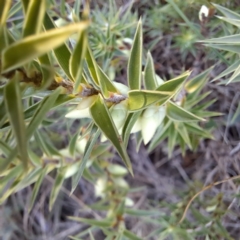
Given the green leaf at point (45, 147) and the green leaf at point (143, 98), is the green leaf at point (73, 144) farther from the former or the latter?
the green leaf at point (143, 98)

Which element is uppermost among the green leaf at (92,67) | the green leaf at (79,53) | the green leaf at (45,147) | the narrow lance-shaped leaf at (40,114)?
the green leaf at (79,53)

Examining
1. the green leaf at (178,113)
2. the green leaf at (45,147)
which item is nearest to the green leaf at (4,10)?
the green leaf at (178,113)

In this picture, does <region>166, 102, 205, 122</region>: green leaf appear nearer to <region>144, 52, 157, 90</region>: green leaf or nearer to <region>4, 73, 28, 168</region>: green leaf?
<region>144, 52, 157, 90</region>: green leaf

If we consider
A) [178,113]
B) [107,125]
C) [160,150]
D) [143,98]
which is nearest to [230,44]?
[178,113]

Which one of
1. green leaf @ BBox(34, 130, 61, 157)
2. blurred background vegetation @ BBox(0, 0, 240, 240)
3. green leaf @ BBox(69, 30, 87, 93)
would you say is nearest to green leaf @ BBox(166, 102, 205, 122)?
blurred background vegetation @ BBox(0, 0, 240, 240)

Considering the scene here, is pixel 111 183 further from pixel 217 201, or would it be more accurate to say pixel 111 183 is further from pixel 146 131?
pixel 146 131

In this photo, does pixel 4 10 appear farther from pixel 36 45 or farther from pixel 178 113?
pixel 178 113
